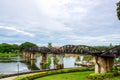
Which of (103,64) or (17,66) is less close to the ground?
(103,64)

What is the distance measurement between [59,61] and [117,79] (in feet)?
117

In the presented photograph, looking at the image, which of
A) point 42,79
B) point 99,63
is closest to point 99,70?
point 99,63

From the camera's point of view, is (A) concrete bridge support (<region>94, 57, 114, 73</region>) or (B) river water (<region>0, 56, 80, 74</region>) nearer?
(A) concrete bridge support (<region>94, 57, 114, 73</region>)

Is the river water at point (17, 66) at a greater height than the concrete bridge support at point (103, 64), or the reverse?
the concrete bridge support at point (103, 64)

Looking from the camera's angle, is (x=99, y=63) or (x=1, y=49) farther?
(x=1, y=49)

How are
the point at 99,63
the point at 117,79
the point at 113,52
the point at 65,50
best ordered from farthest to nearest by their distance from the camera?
the point at 65,50, the point at 99,63, the point at 113,52, the point at 117,79

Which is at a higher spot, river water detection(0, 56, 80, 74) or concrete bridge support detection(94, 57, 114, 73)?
concrete bridge support detection(94, 57, 114, 73)

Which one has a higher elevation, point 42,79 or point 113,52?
point 113,52

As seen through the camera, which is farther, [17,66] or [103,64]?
[17,66]

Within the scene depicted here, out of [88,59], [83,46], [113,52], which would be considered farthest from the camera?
[88,59]

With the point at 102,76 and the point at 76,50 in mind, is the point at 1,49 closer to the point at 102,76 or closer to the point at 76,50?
the point at 76,50

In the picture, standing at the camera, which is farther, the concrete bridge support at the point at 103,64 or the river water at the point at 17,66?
the river water at the point at 17,66

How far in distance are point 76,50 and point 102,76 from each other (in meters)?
25.7

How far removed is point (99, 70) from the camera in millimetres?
57906
